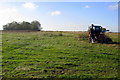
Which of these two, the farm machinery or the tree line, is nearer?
the farm machinery

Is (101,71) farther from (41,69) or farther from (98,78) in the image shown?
(41,69)

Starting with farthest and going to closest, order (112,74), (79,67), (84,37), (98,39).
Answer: (84,37) < (98,39) < (79,67) < (112,74)

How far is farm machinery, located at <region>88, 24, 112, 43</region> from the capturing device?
18.4 m

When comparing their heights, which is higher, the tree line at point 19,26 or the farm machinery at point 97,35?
the tree line at point 19,26

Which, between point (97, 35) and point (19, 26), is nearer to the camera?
point (97, 35)

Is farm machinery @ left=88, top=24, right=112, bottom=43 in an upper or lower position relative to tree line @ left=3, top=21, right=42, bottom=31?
lower

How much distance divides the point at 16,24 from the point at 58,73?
2050 inches

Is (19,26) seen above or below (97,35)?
above

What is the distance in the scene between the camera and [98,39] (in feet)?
60.6

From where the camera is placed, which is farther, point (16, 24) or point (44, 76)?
point (16, 24)

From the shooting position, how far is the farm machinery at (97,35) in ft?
60.4

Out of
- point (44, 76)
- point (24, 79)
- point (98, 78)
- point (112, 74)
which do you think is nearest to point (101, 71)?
point (112, 74)

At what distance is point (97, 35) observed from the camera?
1912 centimetres

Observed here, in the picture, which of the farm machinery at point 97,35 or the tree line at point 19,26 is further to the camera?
the tree line at point 19,26
